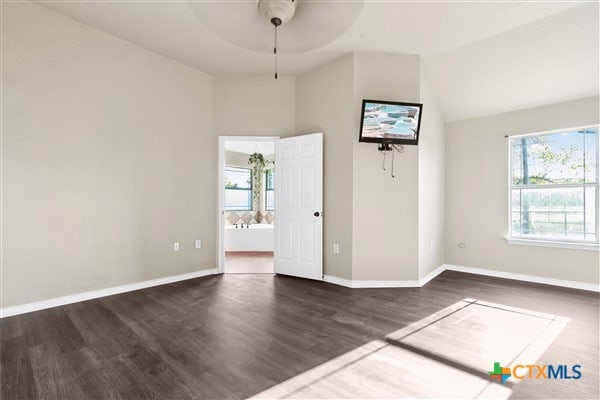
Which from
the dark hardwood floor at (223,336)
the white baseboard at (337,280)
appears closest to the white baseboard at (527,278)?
the dark hardwood floor at (223,336)

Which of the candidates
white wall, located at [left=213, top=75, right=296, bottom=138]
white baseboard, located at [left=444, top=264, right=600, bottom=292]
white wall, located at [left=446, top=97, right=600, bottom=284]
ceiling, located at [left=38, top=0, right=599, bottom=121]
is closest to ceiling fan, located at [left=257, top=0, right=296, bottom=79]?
ceiling, located at [left=38, top=0, right=599, bottom=121]

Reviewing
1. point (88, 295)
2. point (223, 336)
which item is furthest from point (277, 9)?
point (88, 295)

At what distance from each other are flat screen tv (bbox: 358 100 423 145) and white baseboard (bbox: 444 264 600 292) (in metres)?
2.46

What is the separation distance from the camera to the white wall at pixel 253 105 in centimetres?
441

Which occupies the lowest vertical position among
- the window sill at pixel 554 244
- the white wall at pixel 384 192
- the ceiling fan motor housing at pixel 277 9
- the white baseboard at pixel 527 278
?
the white baseboard at pixel 527 278

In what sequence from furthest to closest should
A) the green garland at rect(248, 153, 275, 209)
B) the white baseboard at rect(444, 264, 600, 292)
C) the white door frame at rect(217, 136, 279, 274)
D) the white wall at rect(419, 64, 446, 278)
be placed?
the green garland at rect(248, 153, 275, 209), the white door frame at rect(217, 136, 279, 274), the white wall at rect(419, 64, 446, 278), the white baseboard at rect(444, 264, 600, 292)

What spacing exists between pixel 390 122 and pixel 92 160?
360 centimetres

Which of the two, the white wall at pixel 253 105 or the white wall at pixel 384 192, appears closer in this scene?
the white wall at pixel 384 192

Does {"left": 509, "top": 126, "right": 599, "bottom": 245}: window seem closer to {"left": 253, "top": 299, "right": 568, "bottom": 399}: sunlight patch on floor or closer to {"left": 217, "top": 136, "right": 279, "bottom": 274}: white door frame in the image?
{"left": 253, "top": 299, "right": 568, "bottom": 399}: sunlight patch on floor

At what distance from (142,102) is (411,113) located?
348 cm

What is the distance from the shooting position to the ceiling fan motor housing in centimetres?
239

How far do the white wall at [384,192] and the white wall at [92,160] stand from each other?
2327mm

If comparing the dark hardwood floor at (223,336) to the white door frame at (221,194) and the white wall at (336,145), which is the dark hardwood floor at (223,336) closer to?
the white wall at (336,145)

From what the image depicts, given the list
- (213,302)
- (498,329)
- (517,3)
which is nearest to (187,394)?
(213,302)
